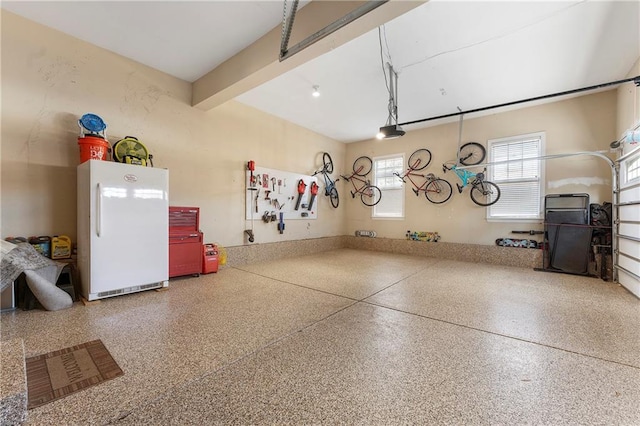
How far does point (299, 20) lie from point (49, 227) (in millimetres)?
3653

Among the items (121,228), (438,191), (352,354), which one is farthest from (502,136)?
(121,228)

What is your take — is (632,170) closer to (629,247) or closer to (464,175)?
(629,247)

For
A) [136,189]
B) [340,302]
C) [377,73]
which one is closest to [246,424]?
[340,302]

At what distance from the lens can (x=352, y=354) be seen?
1775 millimetres

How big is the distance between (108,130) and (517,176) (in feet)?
22.7

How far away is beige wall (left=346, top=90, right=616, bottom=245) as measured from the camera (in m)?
4.30

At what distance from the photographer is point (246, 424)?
3.81ft

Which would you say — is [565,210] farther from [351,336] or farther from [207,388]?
[207,388]

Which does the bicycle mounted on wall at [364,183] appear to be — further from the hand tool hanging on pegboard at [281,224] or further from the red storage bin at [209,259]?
the red storage bin at [209,259]

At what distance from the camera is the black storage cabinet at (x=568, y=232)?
13.8 feet

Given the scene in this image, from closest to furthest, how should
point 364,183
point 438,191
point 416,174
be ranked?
point 438,191 < point 416,174 < point 364,183

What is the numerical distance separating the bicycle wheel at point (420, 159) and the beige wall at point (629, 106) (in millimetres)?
2945

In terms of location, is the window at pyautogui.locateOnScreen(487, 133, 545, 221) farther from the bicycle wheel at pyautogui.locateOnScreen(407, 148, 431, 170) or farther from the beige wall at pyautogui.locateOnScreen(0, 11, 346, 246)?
the beige wall at pyautogui.locateOnScreen(0, 11, 346, 246)

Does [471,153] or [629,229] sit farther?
[471,153]
